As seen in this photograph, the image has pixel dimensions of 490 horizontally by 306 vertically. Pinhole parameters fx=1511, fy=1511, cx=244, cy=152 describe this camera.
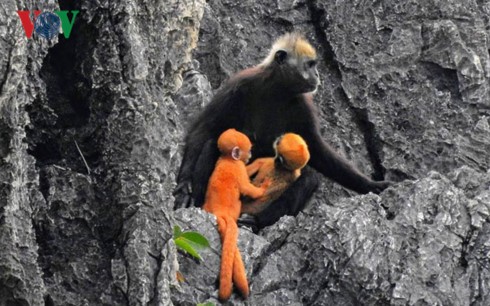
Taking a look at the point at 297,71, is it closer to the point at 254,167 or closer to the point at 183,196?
the point at 254,167

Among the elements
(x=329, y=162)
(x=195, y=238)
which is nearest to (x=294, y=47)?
(x=329, y=162)

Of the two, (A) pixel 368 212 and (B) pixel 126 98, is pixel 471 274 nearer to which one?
(A) pixel 368 212

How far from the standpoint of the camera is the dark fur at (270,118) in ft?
32.7

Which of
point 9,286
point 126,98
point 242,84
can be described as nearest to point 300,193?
point 242,84

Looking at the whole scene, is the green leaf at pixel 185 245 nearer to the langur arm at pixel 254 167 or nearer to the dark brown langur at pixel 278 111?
the langur arm at pixel 254 167

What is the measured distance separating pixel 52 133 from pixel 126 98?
0.33 meters

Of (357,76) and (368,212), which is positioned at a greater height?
(357,76)

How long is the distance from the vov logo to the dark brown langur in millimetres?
3816

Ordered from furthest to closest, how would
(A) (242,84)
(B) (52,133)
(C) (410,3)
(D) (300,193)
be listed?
(C) (410,3) → (A) (242,84) → (D) (300,193) → (B) (52,133)

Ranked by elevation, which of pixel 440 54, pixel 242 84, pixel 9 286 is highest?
pixel 440 54

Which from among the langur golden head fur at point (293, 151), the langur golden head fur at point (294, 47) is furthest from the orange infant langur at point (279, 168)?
the langur golden head fur at point (294, 47)

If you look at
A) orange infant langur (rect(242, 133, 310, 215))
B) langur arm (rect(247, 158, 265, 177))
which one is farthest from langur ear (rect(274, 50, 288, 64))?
langur arm (rect(247, 158, 265, 177))

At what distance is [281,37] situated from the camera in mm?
10531

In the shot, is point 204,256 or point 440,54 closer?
point 204,256
